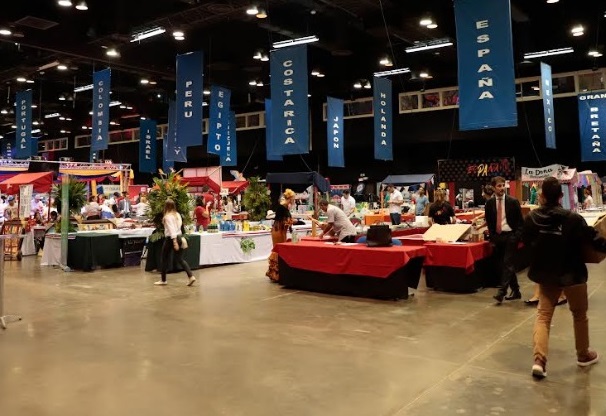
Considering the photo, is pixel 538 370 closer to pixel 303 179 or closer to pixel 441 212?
pixel 441 212

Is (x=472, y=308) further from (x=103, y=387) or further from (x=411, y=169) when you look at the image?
(x=411, y=169)

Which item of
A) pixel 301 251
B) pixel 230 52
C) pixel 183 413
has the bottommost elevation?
pixel 183 413

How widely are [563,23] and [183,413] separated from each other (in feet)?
41.9

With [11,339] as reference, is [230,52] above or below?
above

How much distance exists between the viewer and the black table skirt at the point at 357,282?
6621 mm

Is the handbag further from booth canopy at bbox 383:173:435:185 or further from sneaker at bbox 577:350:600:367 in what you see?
booth canopy at bbox 383:173:435:185

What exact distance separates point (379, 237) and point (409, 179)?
1376cm

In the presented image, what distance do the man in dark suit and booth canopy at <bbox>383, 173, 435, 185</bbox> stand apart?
12.9 metres

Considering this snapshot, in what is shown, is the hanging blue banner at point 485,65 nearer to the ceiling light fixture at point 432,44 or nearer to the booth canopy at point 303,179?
the booth canopy at point 303,179

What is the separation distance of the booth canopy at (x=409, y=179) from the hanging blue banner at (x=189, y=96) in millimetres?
10847

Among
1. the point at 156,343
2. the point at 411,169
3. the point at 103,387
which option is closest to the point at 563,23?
the point at 411,169

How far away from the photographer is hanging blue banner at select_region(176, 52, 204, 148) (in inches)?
438

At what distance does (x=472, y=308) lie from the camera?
20.0 ft

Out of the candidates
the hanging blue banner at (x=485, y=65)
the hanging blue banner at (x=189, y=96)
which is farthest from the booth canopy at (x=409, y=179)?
the hanging blue banner at (x=485, y=65)
